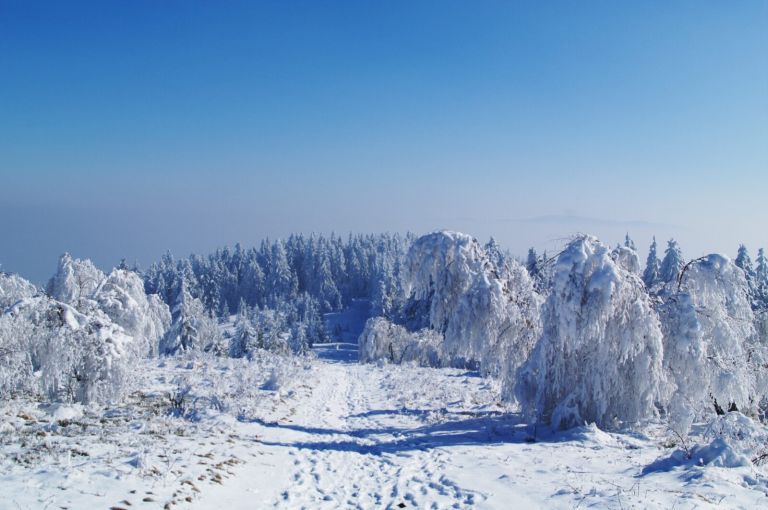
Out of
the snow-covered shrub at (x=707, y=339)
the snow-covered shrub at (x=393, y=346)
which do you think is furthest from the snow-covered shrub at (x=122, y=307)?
the snow-covered shrub at (x=393, y=346)

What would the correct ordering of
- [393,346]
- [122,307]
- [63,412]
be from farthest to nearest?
[393,346] → [122,307] → [63,412]

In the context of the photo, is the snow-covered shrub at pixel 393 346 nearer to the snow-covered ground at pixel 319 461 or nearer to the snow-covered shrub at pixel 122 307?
the snow-covered shrub at pixel 122 307

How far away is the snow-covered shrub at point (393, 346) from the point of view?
55.7m

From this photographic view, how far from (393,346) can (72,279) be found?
40247mm

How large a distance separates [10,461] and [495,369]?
43.0 ft

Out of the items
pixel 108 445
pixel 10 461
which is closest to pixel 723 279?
pixel 108 445

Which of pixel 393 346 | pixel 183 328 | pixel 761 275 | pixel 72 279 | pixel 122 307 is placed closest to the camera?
pixel 122 307

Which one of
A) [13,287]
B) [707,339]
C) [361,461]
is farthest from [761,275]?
[13,287]

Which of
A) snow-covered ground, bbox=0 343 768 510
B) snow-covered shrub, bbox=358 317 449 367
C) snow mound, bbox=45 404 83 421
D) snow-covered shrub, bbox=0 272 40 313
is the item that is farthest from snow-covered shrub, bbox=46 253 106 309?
snow-covered shrub, bbox=358 317 449 367

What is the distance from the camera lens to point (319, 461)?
33.5 ft

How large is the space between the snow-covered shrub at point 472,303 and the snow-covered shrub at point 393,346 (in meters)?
39.1

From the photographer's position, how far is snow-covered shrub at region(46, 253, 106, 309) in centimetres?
2475

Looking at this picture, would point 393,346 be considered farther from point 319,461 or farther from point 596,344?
point 319,461

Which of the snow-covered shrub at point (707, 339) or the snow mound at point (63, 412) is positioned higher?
the snow-covered shrub at point (707, 339)
